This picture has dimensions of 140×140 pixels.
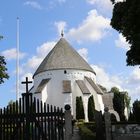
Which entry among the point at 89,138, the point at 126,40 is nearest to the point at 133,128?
the point at 89,138

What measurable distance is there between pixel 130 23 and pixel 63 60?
4833 cm

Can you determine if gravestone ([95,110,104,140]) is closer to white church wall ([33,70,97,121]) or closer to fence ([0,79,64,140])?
fence ([0,79,64,140])

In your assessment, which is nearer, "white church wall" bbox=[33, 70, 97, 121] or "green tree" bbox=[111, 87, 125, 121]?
"white church wall" bbox=[33, 70, 97, 121]

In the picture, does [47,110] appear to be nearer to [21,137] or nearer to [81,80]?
[21,137]

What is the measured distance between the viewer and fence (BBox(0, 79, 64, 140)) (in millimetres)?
12633

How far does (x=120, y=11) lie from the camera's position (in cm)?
1666

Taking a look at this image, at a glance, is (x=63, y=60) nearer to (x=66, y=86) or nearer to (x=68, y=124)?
(x=66, y=86)

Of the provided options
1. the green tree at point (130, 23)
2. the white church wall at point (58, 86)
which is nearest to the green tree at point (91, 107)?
the white church wall at point (58, 86)

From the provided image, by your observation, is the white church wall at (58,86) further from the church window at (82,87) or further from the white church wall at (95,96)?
the church window at (82,87)

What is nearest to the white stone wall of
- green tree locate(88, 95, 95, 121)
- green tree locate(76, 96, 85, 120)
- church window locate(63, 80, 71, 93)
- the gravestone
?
church window locate(63, 80, 71, 93)

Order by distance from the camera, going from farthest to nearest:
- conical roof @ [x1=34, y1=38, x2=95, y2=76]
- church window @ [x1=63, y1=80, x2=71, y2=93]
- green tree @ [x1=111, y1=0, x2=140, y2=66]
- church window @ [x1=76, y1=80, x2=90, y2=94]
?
1. conical roof @ [x1=34, y1=38, x2=95, y2=76]
2. church window @ [x1=63, y1=80, x2=71, y2=93]
3. church window @ [x1=76, y1=80, x2=90, y2=94]
4. green tree @ [x1=111, y1=0, x2=140, y2=66]

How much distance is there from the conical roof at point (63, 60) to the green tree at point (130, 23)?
45169 mm

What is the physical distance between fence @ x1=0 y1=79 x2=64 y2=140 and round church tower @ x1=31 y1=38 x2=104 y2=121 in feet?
149

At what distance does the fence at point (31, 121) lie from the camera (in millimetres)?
12633
